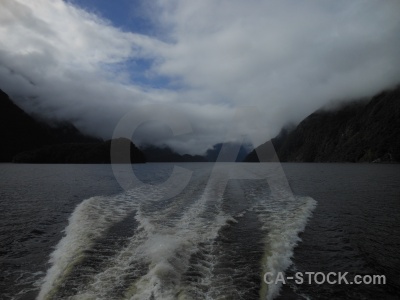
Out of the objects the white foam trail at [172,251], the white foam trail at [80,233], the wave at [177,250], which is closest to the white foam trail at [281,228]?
the wave at [177,250]

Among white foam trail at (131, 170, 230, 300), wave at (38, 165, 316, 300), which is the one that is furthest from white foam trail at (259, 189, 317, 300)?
white foam trail at (131, 170, 230, 300)

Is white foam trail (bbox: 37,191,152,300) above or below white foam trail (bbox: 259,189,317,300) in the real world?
below

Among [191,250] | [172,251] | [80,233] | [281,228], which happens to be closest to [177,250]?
[172,251]

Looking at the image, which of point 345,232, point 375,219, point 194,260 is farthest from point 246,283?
point 375,219

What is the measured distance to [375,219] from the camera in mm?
23469

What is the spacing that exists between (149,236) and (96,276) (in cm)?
591

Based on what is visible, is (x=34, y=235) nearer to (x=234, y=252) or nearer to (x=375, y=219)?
(x=234, y=252)

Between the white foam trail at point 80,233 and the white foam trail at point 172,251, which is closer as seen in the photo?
the white foam trail at point 172,251

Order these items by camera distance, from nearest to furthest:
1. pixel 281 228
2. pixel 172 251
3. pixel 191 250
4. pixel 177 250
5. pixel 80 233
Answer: pixel 172 251, pixel 177 250, pixel 191 250, pixel 80 233, pixel 281 228

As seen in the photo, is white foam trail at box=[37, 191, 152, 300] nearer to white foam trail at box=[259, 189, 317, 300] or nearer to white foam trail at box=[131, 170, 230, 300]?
white foam trail at box=[131, 170, 230, 300]

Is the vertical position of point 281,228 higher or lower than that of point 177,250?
higher

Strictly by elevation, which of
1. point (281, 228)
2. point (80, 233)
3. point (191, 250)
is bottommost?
point (80, 233)

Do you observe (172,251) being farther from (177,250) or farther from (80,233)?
(80,233)

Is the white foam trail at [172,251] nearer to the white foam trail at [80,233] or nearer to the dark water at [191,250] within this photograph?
the dark water at [191,250]
